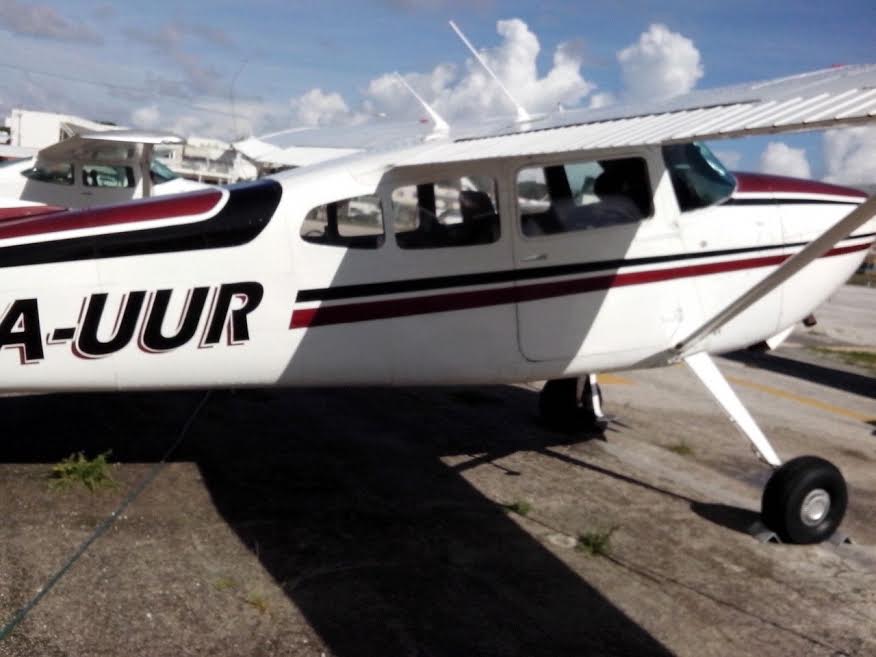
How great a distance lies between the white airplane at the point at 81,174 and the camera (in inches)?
554

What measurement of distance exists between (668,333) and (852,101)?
2.08m

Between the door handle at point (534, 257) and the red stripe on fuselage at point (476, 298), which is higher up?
the door handle at point (534, 257)

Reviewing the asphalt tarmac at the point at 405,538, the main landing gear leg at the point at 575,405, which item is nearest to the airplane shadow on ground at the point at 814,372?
the asphalt tarmac at the point at 405,538

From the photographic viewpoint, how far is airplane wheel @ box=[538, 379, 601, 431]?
21.9 ft

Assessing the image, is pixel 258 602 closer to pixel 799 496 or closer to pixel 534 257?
pixel 534 257

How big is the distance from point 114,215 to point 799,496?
407cm

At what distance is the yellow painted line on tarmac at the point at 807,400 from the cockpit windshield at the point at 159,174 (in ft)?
36.1

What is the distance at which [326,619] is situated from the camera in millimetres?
3564

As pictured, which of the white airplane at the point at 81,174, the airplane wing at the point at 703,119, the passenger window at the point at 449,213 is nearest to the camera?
the airplane wing at the point at 703,119

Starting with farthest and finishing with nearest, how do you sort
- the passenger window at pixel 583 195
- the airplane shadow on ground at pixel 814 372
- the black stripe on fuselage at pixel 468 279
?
the airplane shadow on ground at pixel 814 372 → the passenger window at pixel 583 195 → the black stripe on fuselage at pixel 468 279

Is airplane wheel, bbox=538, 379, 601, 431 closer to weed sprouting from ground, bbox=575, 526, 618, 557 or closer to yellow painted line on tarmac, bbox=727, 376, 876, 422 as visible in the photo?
weed sprouting from ground, bbox=575, 526, 618, 557

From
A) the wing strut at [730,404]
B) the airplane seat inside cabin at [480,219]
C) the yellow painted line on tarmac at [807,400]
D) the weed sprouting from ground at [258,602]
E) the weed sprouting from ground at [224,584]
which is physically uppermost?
the airplane seat inside cabin at [480,219]

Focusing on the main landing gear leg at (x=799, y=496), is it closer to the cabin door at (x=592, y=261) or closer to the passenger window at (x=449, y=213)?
the cabin door at (x=592, y=261)

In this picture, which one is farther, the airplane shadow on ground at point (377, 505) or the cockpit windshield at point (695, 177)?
the cockpit windshield at point (695, 177)
